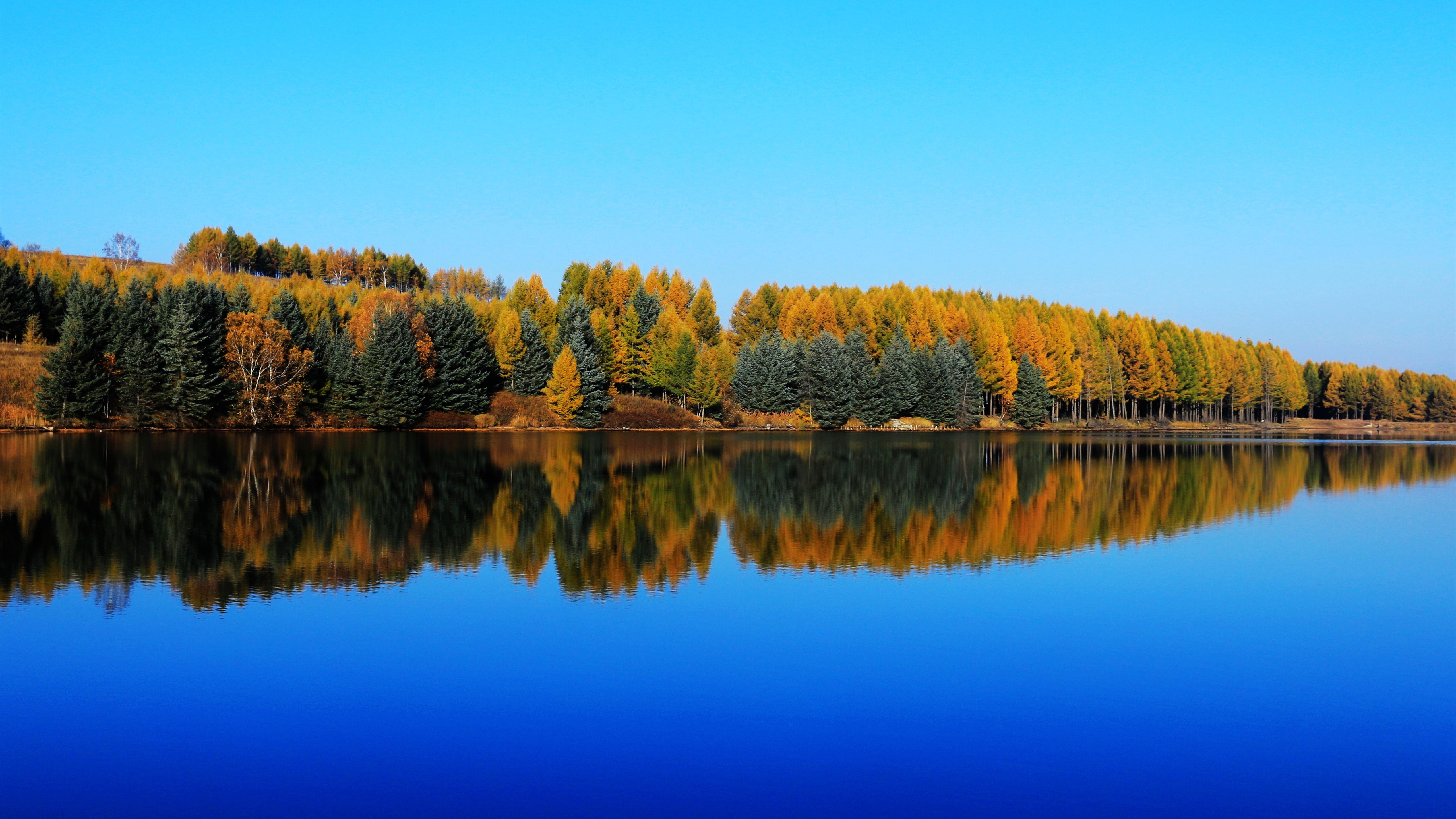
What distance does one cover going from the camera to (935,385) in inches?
3305

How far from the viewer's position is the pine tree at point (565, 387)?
70562 mm

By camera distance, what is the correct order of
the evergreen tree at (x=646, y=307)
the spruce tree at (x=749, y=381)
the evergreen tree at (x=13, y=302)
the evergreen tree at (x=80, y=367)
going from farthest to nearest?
1. the evergreen tree at (x=646, y=307)
2. the spruce tree at (x=749, y=381)
3. the evergreen tree at (x=13, y=302)
4. the evergreen tree at (x=80, y=367)

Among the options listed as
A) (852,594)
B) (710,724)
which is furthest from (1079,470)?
(710,724)

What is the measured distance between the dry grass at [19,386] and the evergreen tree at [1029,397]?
2949 inches

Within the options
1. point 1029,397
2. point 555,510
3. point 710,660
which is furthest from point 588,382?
point 710,660

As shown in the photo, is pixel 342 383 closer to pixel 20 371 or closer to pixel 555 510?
pixel 20 371

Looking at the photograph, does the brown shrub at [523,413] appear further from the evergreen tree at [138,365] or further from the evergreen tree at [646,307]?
the evergreen tree at [138,365]

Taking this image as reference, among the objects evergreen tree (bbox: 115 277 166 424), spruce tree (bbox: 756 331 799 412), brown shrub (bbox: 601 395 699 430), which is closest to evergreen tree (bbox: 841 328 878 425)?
spruce tree (bbox: 756 331 799 412)

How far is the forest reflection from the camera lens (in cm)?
1349

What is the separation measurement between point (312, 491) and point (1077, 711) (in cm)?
1879

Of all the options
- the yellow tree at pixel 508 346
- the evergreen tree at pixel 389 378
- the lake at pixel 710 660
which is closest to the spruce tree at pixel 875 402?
the yellow tree at pixel 508 346

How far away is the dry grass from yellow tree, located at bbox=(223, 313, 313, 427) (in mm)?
9677

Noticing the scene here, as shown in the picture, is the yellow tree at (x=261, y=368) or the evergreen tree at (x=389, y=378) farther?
the evergreen tree at (x=389, y=378)

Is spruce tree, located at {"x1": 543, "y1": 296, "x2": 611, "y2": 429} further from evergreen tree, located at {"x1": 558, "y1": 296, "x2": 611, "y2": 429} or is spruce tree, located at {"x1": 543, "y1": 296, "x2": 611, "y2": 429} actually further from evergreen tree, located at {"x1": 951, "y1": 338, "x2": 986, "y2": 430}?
evergreen tree, located at {"x1": 951, "y1": 338, "x2": 986, "y2": 430}
